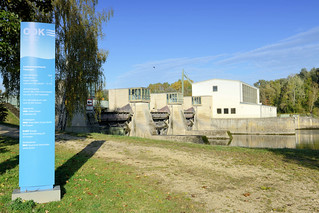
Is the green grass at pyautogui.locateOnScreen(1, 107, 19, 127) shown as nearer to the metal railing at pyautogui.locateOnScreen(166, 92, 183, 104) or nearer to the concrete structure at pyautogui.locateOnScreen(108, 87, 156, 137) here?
the concrete structure at pyautogui.locateOnScreen(108, 87, 156, 137)

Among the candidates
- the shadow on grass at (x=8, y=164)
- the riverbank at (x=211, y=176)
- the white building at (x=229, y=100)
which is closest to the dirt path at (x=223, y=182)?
the riverbank at (x=211, y=176)

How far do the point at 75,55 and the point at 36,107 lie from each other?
13.4 m

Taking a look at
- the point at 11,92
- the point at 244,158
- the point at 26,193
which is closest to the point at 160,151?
the point at 244,158

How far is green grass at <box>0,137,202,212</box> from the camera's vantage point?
17.2 feet

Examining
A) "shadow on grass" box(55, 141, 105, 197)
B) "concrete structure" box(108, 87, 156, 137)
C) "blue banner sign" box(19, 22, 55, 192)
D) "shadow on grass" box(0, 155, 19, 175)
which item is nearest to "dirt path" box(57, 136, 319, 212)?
"shadow on grass" box(55, 141, 105, 197)

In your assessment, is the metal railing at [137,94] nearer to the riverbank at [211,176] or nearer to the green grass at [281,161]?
the riverbank at [211,176]

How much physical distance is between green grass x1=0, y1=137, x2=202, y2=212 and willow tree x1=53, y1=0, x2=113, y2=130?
31.1ft

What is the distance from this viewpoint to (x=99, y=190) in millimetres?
6176

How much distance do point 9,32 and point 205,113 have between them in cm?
4449

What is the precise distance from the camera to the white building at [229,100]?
51.6 m

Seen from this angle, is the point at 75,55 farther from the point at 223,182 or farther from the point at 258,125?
the point at 258,125

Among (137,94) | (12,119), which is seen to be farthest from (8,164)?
(12,119)

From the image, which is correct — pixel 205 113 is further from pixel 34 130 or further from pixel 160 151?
pixel 34 130

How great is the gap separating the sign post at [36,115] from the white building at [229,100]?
167 ft
